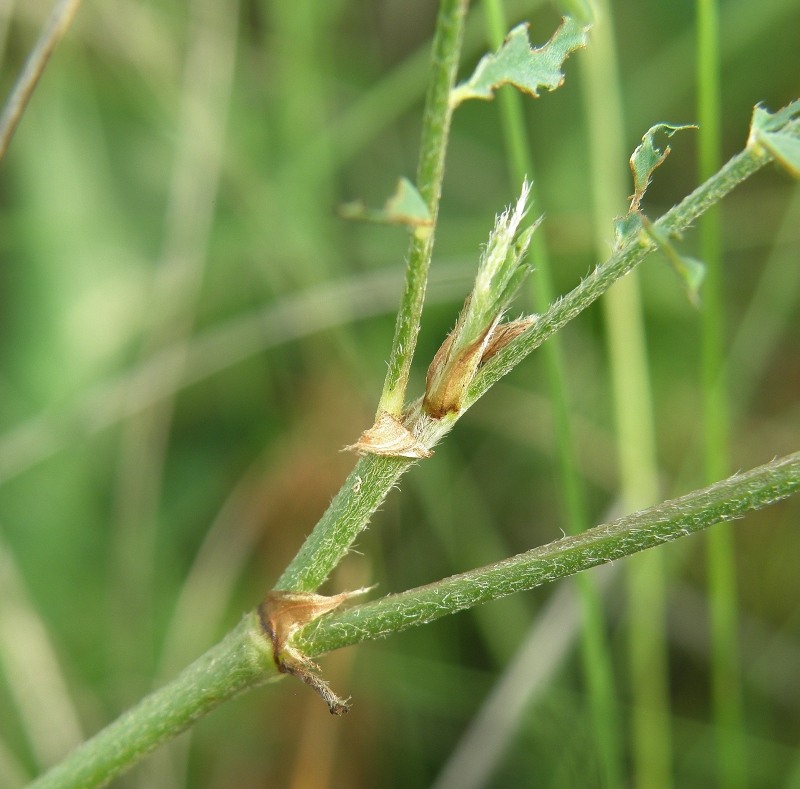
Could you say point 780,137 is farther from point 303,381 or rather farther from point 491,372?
point 303,381

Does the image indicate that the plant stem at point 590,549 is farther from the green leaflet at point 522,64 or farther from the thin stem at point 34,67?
the thin stem at point 34,67

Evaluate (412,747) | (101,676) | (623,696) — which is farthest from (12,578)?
(623,696)

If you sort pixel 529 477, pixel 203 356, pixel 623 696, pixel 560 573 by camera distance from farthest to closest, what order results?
pixel 529 477 < pixel 203 356 < pixel 623 696 < pixel 560 573

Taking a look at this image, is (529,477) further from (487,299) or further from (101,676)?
(487,299)

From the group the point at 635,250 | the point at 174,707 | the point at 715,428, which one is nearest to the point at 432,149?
the point at 635,250

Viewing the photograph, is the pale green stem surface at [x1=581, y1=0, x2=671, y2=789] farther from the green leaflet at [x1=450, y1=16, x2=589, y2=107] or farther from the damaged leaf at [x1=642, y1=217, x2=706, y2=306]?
the damaged leaf at [x1=642, y1=217, x2=706, y2=306]

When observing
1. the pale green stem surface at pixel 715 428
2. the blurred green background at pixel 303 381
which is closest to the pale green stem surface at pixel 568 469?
the pale green stem surface at pixel 715 428
